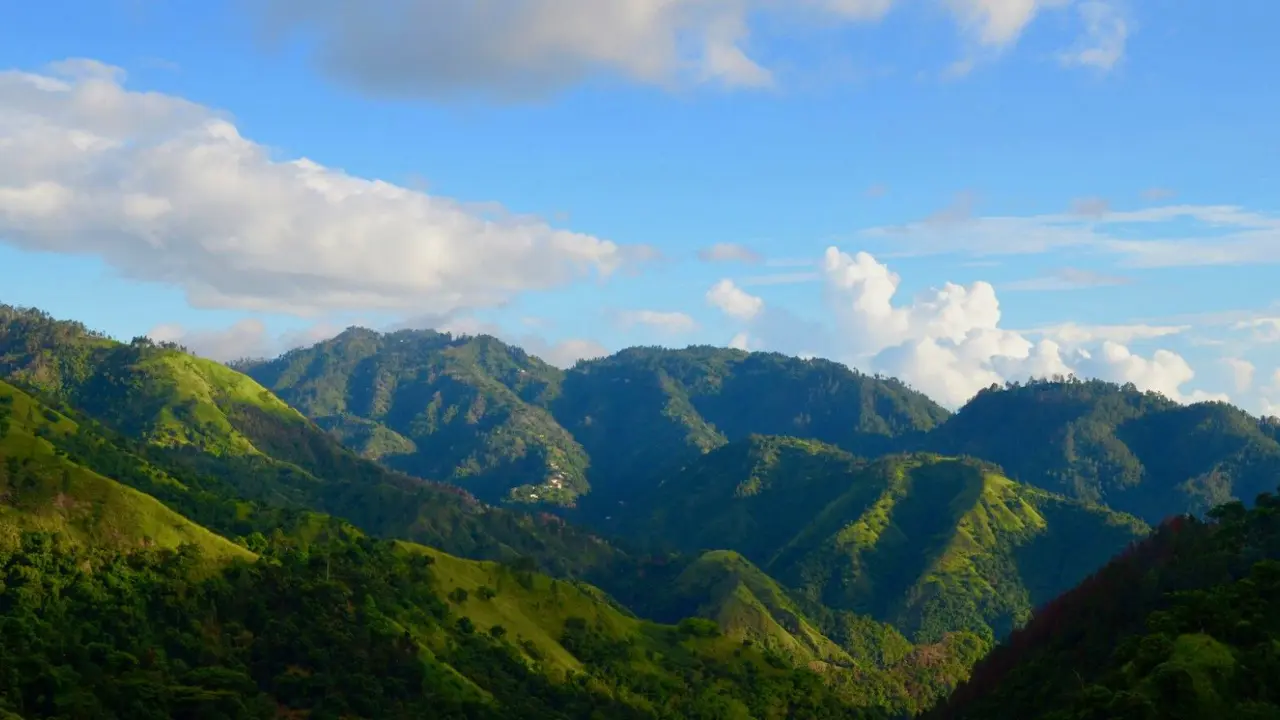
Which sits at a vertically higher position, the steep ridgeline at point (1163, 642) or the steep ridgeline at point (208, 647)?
the steep ridgeline at point (1163, 642)

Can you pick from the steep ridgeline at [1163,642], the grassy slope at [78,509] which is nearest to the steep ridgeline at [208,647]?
the grassy slope at [78,509]

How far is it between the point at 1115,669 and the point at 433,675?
104 metres

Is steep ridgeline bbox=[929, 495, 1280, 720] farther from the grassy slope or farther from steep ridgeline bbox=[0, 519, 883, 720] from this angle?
the grassy slope

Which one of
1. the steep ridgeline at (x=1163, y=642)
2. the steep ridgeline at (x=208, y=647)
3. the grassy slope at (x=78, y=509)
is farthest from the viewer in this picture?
the grassy slope at (x=78, y=509)

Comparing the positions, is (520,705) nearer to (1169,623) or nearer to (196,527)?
(196,527)

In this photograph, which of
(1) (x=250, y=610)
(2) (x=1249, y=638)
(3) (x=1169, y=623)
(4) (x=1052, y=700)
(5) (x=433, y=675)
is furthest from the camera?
(5) (x=433, y=675)

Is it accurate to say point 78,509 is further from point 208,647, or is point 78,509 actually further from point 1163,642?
point 1163,642

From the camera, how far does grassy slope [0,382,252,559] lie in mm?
162125

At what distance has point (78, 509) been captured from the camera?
16662cm

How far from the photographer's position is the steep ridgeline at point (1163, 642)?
346 feet

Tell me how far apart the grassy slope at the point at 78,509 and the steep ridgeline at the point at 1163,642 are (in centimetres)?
12115

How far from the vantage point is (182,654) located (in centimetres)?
15562

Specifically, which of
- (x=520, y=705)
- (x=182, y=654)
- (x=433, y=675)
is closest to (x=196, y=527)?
(x=182, y=654)

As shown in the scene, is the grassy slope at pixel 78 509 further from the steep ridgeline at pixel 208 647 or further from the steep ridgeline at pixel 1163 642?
the steep ridgeline at pixel 1163 642
